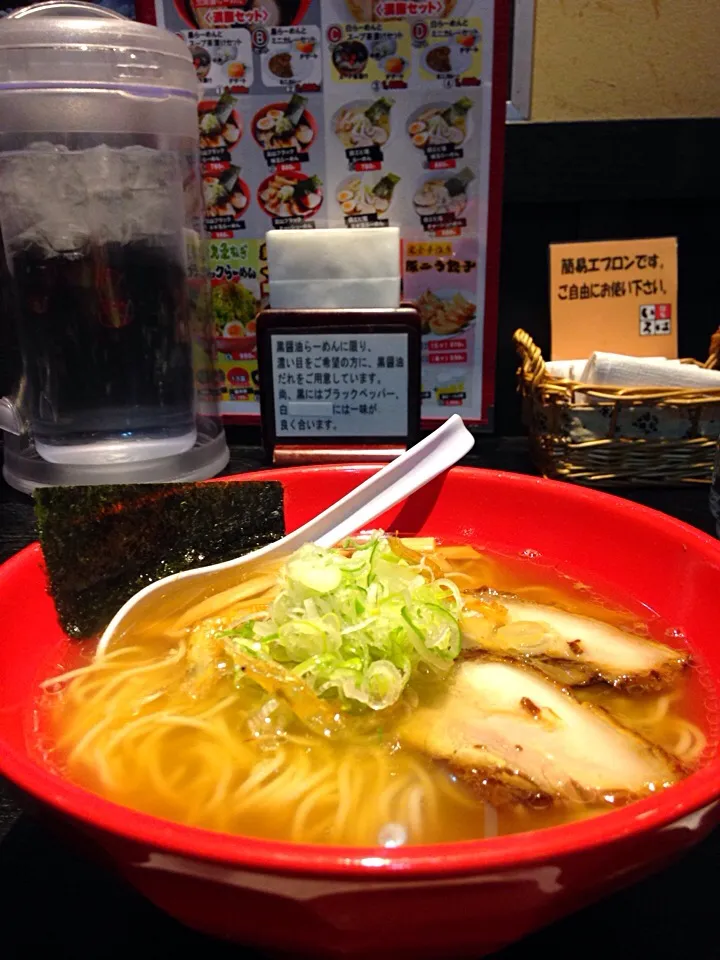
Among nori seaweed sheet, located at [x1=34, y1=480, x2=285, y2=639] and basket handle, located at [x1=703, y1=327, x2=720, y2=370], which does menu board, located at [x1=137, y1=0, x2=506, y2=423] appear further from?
nori seaweed sheet, located at [x1=34, y1=480, x2=285, y2=639]

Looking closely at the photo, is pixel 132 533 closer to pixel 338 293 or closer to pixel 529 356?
pixel 338 293

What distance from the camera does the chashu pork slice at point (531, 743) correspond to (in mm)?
854

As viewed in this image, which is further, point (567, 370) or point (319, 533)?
point (567, 370)

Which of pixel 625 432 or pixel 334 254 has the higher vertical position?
pixel 334 254

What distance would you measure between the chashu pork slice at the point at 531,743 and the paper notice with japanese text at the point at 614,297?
134 centimetres

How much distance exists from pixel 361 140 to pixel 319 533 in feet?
3.83

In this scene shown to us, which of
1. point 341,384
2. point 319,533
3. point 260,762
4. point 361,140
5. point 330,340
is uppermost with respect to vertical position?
point 361,140

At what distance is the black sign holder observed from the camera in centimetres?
183

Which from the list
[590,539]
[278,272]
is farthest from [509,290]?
[590,539]

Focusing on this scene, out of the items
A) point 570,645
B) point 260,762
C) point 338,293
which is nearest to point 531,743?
point 570,645

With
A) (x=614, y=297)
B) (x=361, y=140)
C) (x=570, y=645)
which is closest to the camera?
(x=570, y=645)

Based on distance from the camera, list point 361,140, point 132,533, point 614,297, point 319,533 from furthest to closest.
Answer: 1. point 614,297
2. point 361,140
3. point 319,533
4. point 132,533

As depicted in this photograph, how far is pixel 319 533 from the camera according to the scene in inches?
55.4

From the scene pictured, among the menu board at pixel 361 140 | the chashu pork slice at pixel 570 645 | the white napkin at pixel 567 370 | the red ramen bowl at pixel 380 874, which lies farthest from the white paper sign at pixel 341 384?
the red ramen bowl at pixel 380 874
